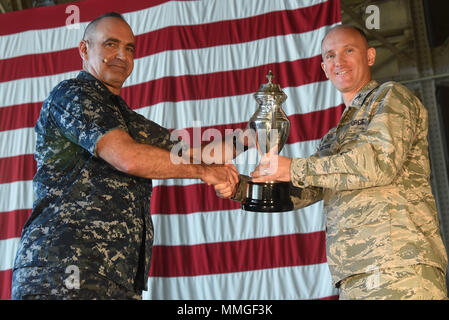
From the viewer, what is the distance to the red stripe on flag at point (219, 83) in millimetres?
4207

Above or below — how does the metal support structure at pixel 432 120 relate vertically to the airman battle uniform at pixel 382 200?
above

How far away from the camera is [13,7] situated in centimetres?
607

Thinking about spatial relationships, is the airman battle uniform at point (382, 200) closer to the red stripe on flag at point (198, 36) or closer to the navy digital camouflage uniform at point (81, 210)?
the navy digital camouflage uniform at point (81, 210)

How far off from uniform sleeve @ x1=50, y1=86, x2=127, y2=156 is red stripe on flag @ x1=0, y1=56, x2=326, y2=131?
2.30 meters

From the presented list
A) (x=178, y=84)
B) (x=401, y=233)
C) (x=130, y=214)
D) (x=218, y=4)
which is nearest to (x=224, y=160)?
(x=130, y=214)

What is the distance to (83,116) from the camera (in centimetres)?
204

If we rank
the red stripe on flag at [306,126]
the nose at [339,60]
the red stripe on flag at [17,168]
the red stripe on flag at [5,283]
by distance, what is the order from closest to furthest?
the nose at [339,60] < the red stripe on flag at [306,126] < the red stripe on flag at [5,283] < the red stripe on flag at [17,168]

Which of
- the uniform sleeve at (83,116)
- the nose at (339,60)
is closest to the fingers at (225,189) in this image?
the uniform sleeve at (83,116)

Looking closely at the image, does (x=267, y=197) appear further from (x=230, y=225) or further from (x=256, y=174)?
(x=230, y=225)

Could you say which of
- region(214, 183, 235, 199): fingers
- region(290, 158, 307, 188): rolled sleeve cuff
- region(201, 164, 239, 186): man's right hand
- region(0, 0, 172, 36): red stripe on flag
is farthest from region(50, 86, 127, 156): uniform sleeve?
region(0, 0, 172, 36): red stripe on flag

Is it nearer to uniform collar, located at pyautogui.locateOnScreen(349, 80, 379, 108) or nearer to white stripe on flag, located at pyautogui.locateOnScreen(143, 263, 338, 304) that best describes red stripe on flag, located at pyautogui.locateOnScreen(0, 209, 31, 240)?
white stripe on flag, located at pyautogui.locateOnScreen(143, 263, 338, 304)

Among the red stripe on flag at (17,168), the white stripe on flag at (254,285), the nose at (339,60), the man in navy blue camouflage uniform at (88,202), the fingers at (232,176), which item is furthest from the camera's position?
the red stripe on flag at (17,168)

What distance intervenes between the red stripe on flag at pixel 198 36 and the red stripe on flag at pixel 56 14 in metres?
0.28
